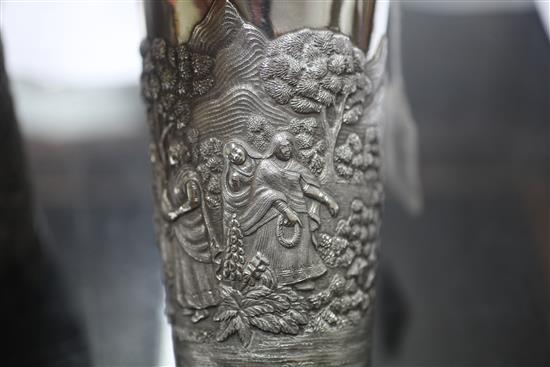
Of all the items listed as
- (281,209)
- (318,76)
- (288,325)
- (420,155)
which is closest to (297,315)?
(288,325)

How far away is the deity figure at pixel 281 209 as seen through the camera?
1219mm

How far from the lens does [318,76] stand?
1220mm

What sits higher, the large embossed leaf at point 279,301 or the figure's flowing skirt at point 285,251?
the figure's flowing skirt at point 285,251

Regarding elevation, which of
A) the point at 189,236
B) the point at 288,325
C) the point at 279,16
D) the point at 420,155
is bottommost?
the point at 288,325

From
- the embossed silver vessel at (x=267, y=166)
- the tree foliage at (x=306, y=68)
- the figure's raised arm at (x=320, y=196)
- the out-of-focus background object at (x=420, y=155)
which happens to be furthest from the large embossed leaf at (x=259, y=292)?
the out-of-focus background object at (x=420, y=155)

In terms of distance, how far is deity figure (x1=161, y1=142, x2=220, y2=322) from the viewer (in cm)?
125

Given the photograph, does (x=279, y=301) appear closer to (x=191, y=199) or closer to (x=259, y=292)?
(x=259, y=292)

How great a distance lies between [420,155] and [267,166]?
2.91 ft

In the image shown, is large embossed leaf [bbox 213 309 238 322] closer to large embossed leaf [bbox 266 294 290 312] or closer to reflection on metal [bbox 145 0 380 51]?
large embossed leaf [bbox 266 294 290 312]

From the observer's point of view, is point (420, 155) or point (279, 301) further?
point (420, 155)

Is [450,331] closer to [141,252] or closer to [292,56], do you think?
[141,252]

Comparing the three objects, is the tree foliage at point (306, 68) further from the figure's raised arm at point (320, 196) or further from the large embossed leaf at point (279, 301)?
the large embossed leaf at point (279, 301)

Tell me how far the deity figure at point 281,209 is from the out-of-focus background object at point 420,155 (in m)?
0.58

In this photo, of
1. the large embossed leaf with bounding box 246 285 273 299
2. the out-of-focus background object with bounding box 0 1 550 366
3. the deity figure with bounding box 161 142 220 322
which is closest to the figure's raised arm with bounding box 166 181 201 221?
the deity figure with bounding box 161 142 220 322
